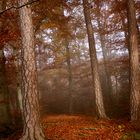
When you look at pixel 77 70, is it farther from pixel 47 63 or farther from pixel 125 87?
pixel 125 87

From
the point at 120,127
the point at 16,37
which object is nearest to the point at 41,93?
the point at 16,37

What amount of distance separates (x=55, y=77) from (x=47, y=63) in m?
5.69

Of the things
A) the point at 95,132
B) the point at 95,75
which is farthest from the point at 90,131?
the point at 95,75

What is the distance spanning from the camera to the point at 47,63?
27734mm

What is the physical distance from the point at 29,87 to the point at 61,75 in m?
24.6

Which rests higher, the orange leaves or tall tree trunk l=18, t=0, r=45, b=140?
tall tree trunk l=18, t=0, r=45, b=140

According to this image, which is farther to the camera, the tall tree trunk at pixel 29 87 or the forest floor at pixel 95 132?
the forest floor at pixel 95 132

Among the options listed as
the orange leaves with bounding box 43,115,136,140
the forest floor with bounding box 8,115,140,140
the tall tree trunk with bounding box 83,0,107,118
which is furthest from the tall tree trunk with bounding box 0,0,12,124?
the tall tree trunk with bounding box 83,0,107,118

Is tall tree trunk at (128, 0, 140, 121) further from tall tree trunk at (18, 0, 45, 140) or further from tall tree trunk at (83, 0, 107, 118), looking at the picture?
tall tree trunk at (18, 0, 45, 140)

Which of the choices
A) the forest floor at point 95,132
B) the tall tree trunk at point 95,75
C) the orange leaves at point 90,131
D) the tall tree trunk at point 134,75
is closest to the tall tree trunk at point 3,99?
the forest floor at point 95,132

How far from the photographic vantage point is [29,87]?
8031mm

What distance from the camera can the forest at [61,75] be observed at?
824 centimetres

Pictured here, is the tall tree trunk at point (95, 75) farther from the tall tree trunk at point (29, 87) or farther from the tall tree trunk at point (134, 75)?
the tall tree trunk at point (29, 87)

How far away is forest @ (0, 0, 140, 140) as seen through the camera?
8242 mm
